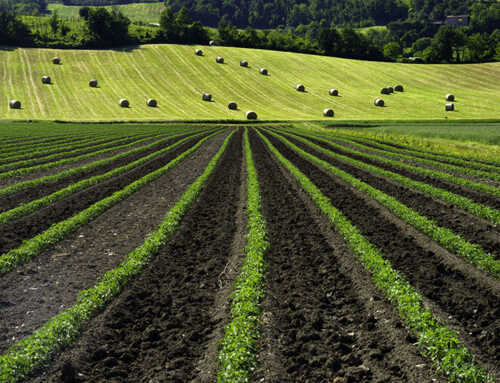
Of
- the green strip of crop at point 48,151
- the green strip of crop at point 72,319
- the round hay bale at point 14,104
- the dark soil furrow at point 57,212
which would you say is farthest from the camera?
the round hay bale at point 14,104

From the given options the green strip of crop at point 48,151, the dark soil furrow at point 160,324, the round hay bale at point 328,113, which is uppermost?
the round hay bale at point 328,113

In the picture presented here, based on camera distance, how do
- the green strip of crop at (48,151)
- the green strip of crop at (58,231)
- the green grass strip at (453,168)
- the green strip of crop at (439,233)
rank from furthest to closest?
the green strip of crop at (48,151)
the green grass strip at (453,168)
the green strip of crop at (58,231)
the green strip of crop at (439,233)

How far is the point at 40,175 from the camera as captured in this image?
21.5 metres

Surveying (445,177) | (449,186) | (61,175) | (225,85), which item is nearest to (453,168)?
(445,177)

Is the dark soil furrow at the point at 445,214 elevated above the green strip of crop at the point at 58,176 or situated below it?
below

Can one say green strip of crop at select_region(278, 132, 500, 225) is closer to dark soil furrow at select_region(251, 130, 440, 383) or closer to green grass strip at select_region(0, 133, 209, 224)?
dark soil furrow at select_region(251, 130, 440, 383)

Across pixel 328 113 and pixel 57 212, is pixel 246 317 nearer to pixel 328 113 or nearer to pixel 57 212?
pixel 57 212

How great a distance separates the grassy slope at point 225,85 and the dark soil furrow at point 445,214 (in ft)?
157

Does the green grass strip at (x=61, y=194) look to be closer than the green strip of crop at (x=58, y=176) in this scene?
Yes

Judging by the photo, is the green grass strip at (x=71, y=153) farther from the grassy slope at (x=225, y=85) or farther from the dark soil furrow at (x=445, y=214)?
the grassy slope at (x=225, y=85)

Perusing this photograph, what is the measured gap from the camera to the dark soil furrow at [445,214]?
38.2ft

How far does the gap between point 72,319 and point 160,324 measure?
1.54 m

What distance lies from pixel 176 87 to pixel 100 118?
20056 millimetres

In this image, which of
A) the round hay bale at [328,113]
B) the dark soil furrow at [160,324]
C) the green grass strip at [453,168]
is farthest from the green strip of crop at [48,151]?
the round hay bale at [328,113]
